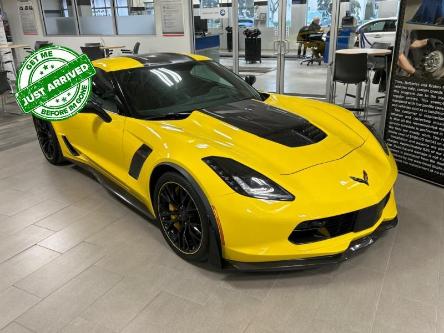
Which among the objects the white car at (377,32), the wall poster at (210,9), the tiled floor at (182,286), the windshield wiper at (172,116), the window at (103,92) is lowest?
the tiled floor at (182,286)

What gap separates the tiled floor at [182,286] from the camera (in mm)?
1887

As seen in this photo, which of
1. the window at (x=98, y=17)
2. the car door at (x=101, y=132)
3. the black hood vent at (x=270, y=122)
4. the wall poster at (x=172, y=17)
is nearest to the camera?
the black hood vent at (x=270, y=122)

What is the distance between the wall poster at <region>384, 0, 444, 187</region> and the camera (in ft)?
10.3

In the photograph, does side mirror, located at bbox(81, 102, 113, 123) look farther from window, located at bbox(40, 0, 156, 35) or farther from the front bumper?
window, located at bbox(40, 0, 156, 35)

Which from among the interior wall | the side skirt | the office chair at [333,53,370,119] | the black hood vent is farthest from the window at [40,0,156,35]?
the black hood vent

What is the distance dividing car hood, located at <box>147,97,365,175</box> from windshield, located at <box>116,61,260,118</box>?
0.17m

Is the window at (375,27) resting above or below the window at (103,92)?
above

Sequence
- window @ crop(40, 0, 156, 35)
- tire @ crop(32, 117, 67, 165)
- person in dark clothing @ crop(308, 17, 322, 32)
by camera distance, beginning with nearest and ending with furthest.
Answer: tire @ crop(32, 117, 67, 165) → person in dark clothing @ crop(308, 17, 322, 32) → window @ crop(40, 0, 156, 35)

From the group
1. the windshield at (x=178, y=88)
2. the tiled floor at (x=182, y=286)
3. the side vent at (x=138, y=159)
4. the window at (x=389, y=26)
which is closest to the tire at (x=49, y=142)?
the tiled floor at (x=182, y=286)

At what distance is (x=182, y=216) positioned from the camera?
2244 mm

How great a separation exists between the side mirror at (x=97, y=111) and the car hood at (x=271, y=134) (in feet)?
1.79

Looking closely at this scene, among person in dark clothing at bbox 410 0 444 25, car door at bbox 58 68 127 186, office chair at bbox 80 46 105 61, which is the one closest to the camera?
car door at bbox 58 68 127 186

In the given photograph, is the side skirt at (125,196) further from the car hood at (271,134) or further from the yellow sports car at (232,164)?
the car hood at (271,134)

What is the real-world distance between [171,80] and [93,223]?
1.23 meters
